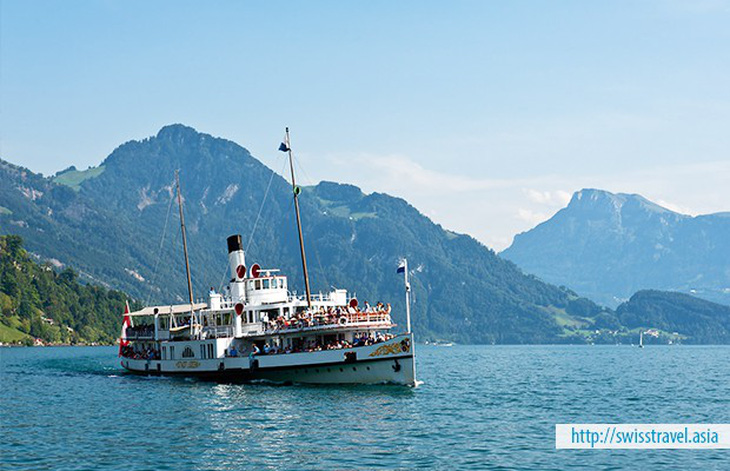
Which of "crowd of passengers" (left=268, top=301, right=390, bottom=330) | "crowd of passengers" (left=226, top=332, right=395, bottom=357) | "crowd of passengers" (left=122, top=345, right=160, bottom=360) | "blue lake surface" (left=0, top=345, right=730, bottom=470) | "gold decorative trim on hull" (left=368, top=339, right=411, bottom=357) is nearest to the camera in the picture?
"blue lake surface" (left=0, top=345, right=730, bottom=470)

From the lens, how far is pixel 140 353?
10031cm

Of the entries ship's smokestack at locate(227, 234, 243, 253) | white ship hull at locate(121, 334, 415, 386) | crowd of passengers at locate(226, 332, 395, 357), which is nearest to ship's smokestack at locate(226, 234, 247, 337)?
ship's smokestack at locate(227, 234, 243, 253)

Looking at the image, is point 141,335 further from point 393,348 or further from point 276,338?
point 393,348

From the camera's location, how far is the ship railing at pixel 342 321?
76125mm

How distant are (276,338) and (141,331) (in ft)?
86.7

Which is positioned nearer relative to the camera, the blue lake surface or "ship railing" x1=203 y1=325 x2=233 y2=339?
the blue lake surface

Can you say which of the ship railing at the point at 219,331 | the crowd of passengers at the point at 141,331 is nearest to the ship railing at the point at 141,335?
the crowd of passengers at the point at 141,331

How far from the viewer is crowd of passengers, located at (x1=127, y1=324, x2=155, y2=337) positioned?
327 ft

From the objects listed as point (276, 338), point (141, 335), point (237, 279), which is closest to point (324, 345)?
point (276, 338)

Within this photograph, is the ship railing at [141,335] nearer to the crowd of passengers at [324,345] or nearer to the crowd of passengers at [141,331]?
the crowd of passengers at [141,331]

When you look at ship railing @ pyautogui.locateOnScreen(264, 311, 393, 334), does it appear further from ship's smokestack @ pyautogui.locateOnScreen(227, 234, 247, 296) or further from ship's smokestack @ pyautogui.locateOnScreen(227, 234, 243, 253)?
ship's smokestack @ pyautogui.locateOnScreen(227, 234, 243, 253)

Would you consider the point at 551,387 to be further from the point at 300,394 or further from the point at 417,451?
the point at 417,451

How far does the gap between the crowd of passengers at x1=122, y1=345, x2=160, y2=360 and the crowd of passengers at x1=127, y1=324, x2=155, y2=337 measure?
166 cm

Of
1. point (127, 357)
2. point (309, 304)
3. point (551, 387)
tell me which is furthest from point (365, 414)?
point (127, 357)
